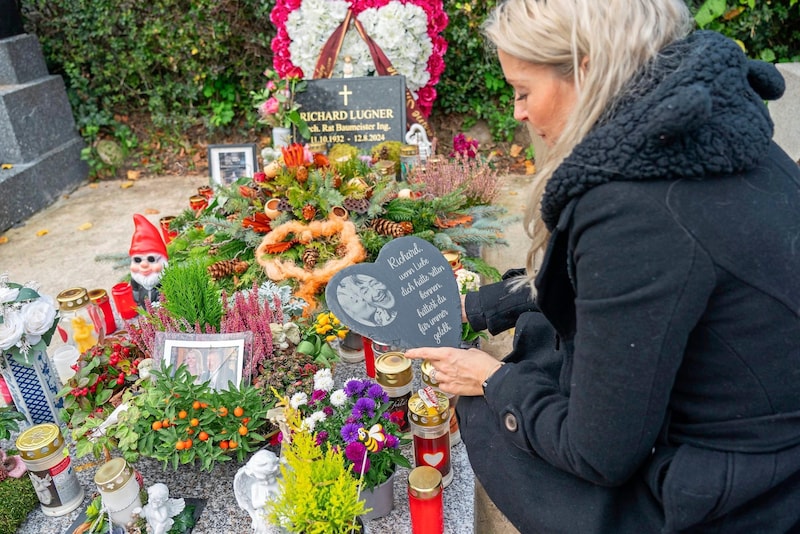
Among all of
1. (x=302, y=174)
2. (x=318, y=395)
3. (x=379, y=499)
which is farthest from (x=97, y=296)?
(x=379, y=499)

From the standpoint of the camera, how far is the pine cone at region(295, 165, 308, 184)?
3.14 meters

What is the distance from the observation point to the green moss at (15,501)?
1.90 meters

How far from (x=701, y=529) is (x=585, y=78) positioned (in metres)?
0.97

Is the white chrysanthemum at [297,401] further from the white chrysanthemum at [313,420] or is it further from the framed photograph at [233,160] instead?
the framed photograph at [233,160]

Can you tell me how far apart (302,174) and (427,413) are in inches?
66.2

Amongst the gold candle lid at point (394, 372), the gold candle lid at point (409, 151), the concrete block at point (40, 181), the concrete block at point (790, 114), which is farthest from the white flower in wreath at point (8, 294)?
the concrete block at point (790, 114)

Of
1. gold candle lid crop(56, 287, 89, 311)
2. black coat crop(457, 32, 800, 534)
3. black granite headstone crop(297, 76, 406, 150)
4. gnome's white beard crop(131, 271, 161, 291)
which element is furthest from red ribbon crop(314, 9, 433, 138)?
black coat crop(457, 32, 800, 534)

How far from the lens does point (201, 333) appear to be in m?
2.23

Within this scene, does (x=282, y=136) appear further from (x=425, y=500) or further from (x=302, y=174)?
(x=425, y=500)

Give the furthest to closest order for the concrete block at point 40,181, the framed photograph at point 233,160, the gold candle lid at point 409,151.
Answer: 1. the concrete block at point 40,181
2. the framed photograph at point 233,160
3. the gold candle lid at point 409,151

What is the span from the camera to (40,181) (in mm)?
5625

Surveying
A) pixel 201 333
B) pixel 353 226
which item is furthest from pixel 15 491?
pixel 353 226

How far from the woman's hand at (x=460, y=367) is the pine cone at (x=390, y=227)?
1.36m

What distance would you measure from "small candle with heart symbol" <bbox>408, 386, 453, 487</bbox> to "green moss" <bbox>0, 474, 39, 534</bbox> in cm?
127
